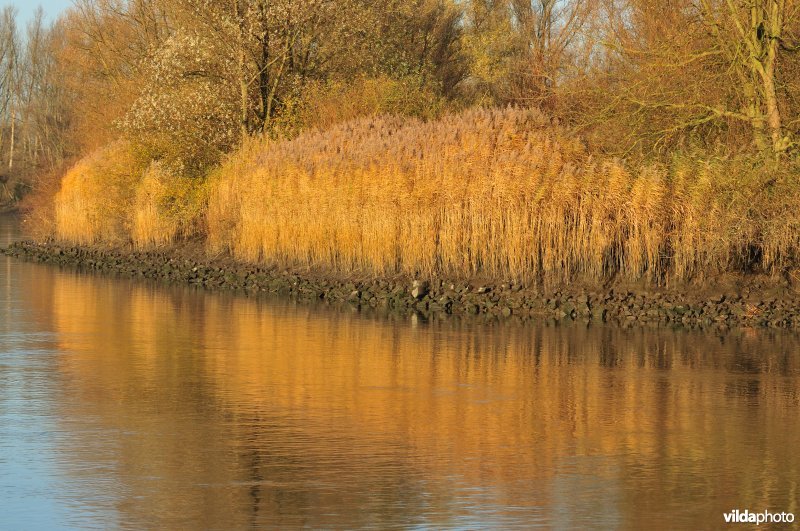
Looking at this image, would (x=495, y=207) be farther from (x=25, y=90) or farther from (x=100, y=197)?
(x=25, y=90)

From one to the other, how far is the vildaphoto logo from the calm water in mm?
118

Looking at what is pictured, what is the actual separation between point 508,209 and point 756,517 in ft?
49.9

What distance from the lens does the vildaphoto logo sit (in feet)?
27.4

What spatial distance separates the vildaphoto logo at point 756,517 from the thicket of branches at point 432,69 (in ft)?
50.5

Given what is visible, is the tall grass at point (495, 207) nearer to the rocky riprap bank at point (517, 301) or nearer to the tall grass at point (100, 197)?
the rocky riprap bank at point (517, 301)

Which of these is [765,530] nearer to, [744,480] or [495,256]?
[744,480]

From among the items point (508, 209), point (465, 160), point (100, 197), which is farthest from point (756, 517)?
point (100, 197)

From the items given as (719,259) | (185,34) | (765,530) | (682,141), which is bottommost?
(765,530)

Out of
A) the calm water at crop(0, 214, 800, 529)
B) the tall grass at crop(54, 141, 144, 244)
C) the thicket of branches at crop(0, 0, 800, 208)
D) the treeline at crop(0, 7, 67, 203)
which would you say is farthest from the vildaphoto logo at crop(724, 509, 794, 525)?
the treeline at crop(0, 7, 67, 203)

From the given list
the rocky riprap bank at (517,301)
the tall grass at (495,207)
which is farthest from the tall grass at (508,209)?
the rocky riprap bank at (517,301)

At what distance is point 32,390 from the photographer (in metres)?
13.4

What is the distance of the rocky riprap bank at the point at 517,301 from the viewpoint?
20.9m

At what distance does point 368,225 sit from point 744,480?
1654cm


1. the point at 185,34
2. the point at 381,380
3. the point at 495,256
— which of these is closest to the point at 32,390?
the point at 381,380
